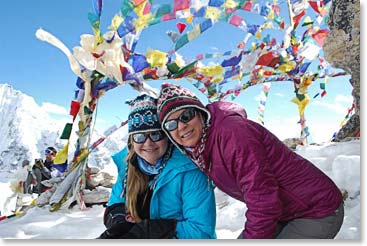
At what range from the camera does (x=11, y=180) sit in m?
2.69

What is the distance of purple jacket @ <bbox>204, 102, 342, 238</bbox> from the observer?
81 cm

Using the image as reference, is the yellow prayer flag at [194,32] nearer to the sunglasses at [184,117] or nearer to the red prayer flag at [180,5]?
the red prayer flag at [180,5]

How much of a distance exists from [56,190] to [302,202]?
2.10 m

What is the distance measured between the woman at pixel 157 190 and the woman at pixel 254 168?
7 cm

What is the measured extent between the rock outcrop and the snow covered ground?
15.6 inches

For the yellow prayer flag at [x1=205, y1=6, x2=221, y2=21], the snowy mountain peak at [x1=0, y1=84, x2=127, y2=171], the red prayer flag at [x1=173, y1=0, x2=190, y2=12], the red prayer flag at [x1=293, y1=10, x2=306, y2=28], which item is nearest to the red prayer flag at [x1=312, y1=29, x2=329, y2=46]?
the red prayer flag at [x1=293, y1=10, x2=306, y2=28]

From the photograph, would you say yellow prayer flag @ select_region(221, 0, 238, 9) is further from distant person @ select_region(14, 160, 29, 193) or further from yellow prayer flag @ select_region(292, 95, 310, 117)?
distant person @ select_region(14, 160, 29, 193)

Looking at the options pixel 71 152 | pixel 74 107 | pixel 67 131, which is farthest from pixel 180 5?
pixel 71 152

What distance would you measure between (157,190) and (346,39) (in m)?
1.64

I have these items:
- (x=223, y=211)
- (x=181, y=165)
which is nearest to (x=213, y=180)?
(x=181, y=165)

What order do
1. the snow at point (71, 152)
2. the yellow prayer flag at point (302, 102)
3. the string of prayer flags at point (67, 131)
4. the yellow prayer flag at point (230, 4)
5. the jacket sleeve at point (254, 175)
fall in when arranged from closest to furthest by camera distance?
the jacket sleeve at point (254, 175), the snow at point (71, 152), the string of prayer flags at point (67, 131), the yellow prayer flag at point (230, 4), the yellow prayer flag at point (302, 102)

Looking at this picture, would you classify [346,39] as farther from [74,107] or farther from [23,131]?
[23,131]

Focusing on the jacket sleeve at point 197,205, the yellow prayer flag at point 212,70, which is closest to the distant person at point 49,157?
the yellow prayer flag at point 212,70

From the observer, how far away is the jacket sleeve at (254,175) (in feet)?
2.65
